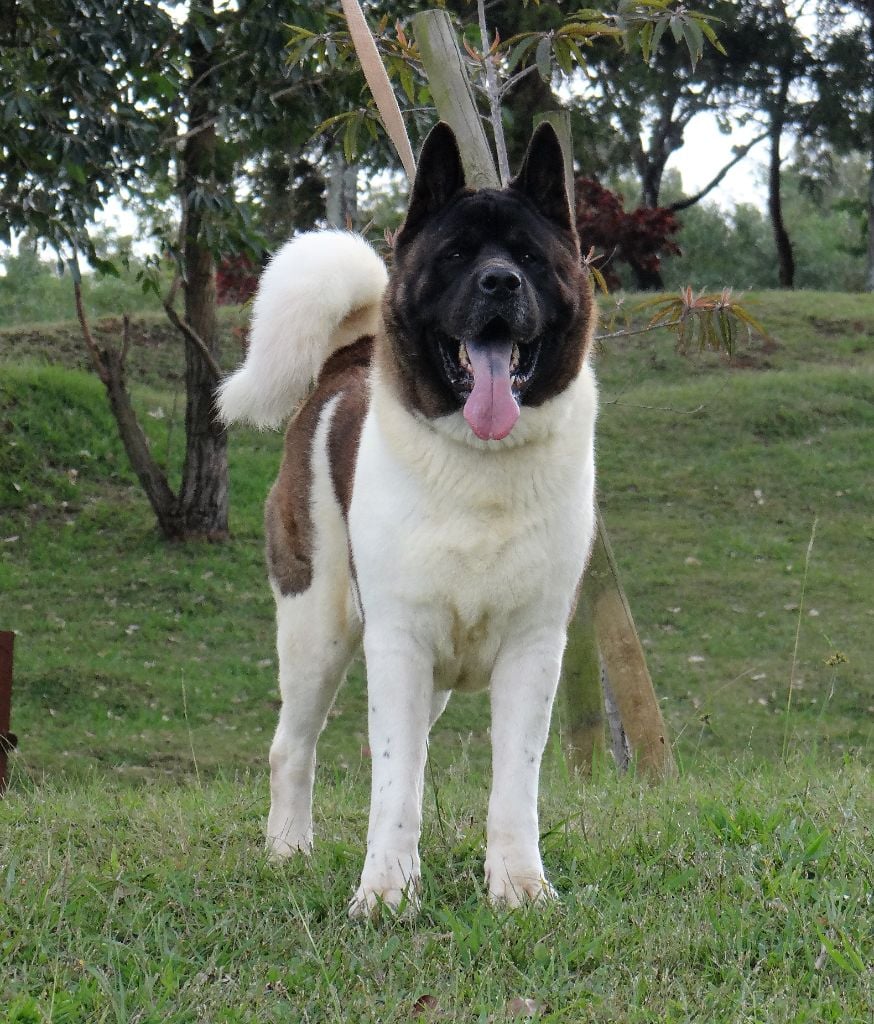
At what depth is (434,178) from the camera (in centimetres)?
387

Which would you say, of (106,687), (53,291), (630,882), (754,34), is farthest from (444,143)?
(754,34)

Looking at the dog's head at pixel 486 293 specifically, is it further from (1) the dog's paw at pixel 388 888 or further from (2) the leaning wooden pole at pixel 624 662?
(2) the leaning wooden pole at pixel 624 662

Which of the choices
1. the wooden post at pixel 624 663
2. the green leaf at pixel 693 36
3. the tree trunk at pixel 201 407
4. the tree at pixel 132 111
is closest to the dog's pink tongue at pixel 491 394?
the green leaf at pixel 693 36

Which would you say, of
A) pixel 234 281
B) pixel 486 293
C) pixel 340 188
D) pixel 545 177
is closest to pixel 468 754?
pixel 545 177

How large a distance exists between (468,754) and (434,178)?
5.65 m

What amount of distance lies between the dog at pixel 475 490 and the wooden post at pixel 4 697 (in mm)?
2659

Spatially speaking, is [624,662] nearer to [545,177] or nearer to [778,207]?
[545,177]

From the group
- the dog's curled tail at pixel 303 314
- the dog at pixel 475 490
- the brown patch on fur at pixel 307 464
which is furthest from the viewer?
the dog's curled tail at pixel 303 314

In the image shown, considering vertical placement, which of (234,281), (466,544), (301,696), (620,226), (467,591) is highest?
(620,226)

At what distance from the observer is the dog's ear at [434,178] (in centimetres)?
381

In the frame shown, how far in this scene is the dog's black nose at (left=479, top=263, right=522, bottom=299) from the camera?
11.6 feet

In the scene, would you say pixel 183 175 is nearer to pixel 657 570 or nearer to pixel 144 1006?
pixel 657 570

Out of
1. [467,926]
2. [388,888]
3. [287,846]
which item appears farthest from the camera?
[287,846]

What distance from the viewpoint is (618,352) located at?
17.9 metres
